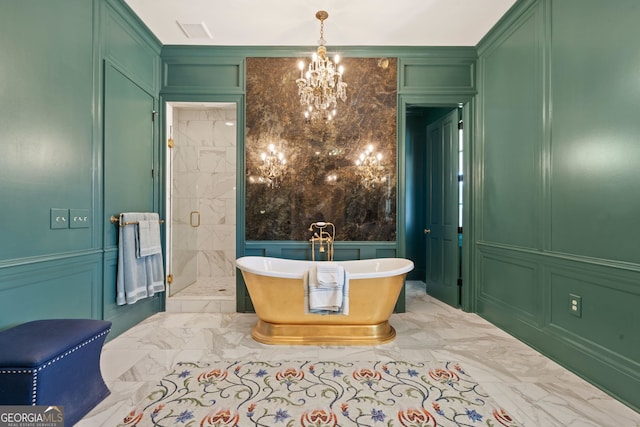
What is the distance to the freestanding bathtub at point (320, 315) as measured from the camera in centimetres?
243

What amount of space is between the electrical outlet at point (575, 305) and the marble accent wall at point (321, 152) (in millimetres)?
1581

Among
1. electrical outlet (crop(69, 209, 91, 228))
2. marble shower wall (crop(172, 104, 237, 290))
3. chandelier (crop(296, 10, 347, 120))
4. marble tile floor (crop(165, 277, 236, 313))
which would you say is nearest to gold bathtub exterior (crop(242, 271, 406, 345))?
marble tile floor (crop(165, 277, 236, 313))

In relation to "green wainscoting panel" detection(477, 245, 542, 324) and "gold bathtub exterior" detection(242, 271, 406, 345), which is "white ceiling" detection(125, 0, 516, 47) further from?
"gold bathtub exterior" detection(242, 271, 406, 345)

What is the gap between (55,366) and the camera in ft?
4.64

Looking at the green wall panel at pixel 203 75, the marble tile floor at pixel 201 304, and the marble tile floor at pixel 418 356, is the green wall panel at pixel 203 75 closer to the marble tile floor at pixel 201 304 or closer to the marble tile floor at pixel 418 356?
the marble tile floor at pixel 201 304

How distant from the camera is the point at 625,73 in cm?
170

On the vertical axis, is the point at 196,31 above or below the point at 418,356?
above

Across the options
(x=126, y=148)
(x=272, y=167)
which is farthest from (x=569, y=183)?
(x=126, y=148)

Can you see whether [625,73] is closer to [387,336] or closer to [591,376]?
[591,376]

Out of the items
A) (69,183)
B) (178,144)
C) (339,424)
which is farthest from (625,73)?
(178,144)

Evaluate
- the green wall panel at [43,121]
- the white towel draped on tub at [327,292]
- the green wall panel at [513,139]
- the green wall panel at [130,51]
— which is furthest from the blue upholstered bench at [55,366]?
the green wall panel at [513,139]

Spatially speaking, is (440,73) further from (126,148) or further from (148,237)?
(148,237)

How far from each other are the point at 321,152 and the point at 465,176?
1.64 metres

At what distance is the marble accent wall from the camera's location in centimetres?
324
